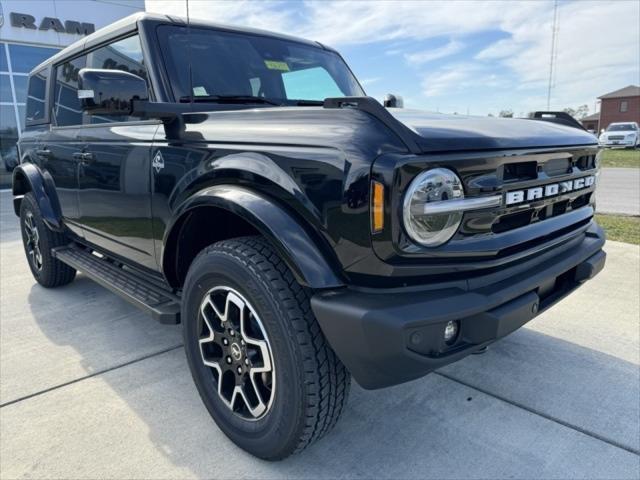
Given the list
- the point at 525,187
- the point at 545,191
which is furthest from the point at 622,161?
the point at 525,187

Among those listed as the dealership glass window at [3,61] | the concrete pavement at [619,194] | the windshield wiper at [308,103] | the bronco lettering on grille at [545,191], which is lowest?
the concrete pavement at [619,194]

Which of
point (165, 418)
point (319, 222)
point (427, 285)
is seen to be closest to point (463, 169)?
point (427, 285)

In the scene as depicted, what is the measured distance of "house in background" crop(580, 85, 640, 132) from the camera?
57.0 meters

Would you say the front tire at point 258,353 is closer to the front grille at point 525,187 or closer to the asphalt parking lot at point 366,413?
the asphalt parking lot at point 366,413

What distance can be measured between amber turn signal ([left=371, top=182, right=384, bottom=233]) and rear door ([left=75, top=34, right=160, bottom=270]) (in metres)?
1.43

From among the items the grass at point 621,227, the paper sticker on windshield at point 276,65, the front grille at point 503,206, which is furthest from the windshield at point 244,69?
the grass at point 621,227

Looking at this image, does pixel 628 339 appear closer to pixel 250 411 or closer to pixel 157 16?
pixel 250 411

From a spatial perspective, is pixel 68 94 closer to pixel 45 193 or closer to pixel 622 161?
pixel 45 193

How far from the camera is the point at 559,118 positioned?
296 centimetres

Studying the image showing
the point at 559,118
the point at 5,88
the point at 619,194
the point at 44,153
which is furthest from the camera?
the point at 5,88

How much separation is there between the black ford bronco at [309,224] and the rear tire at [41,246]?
1.51 m

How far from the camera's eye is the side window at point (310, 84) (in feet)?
10.1

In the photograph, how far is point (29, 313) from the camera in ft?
12.7

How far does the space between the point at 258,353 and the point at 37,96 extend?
3808 millimetres
